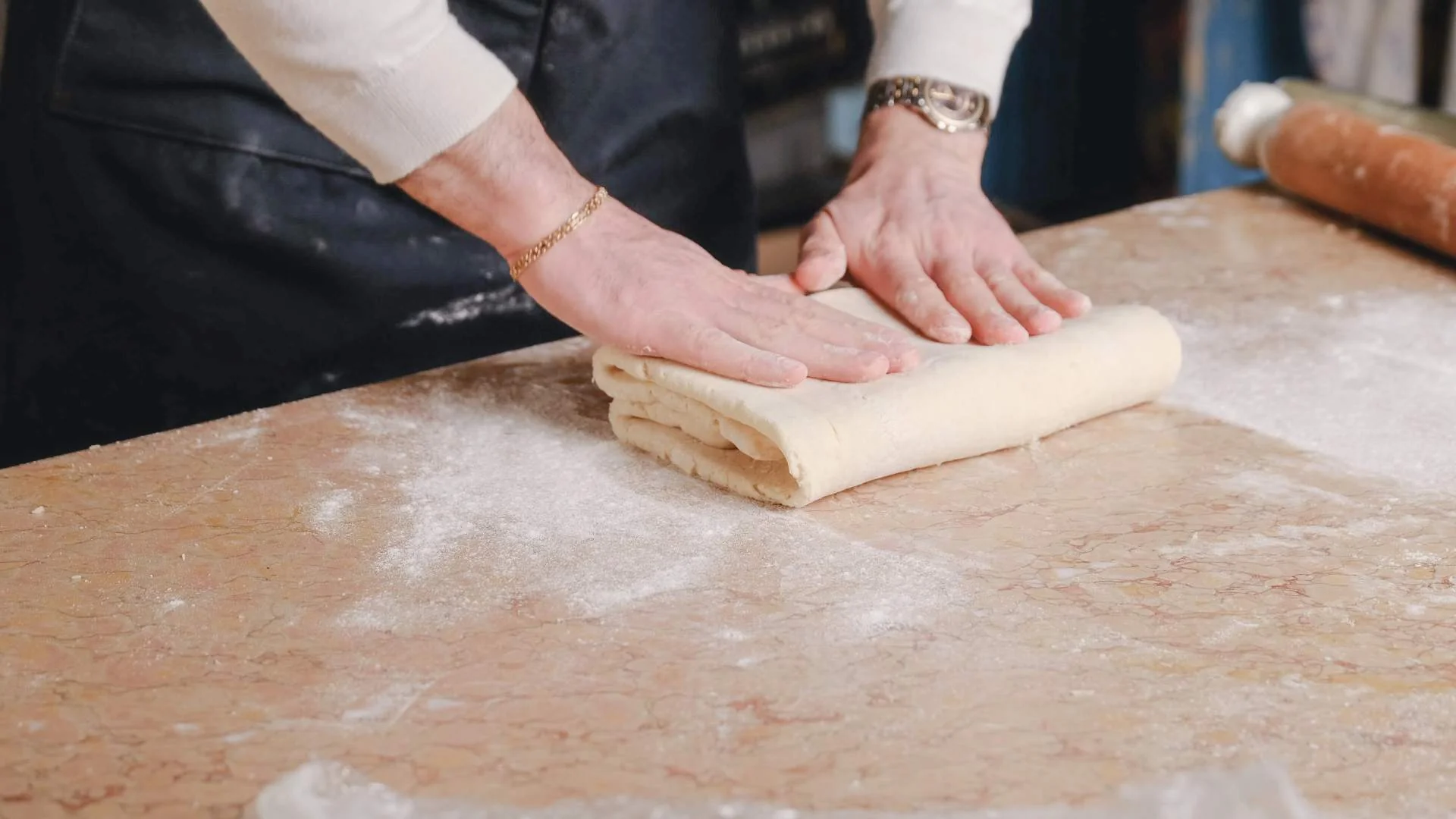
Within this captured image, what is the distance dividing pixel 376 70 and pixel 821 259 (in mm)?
538

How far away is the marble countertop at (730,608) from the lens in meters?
0.89

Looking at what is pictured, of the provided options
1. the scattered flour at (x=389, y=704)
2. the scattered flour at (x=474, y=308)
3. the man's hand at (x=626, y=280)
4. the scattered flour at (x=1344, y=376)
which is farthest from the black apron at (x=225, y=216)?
the scattered flour at (x=389, y=704)

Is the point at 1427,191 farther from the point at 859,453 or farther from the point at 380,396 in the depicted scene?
the point at 380,396

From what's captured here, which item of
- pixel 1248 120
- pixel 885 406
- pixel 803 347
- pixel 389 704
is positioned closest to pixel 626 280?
pixel 803 347

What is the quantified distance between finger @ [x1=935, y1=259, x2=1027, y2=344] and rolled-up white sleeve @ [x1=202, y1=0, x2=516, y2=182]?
529 millimetres

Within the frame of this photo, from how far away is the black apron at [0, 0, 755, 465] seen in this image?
1736 mm

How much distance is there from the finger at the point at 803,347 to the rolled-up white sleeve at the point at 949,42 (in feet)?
1.88

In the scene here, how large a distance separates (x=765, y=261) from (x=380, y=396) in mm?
2527

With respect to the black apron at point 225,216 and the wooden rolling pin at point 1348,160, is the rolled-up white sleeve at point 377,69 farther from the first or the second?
the wooden rolling pin at point 1348,160

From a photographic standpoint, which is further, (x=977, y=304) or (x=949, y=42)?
(x=949, y=42)

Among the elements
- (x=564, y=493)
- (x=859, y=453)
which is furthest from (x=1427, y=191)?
(x=564, y=493)

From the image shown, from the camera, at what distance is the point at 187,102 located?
1.74 meters

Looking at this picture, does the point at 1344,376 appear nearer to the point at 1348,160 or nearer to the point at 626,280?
the point at 1348,160

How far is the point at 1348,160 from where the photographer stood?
75.4 inches
